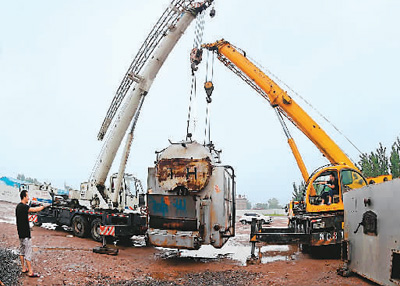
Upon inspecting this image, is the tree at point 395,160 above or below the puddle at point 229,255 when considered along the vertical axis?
above

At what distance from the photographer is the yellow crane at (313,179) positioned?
31.1 ft

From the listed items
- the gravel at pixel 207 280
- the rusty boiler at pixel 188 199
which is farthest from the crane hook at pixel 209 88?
the gravel at pixel 207 280

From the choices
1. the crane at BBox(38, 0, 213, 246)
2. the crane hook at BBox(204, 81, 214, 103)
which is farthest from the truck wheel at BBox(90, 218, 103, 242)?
the crane hook at BBox(204, 81, 214, 103)

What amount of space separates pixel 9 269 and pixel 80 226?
23.3ft

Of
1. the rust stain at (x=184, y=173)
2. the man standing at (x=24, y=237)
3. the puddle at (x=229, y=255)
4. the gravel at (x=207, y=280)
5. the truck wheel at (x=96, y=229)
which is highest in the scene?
the rust stain at (x=184, y=173)

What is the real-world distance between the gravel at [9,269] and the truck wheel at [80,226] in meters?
5.38

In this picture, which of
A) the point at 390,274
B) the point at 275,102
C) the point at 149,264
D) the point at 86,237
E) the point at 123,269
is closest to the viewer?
the point at 390,274

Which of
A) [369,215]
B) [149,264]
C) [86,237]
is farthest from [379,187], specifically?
[86,237]

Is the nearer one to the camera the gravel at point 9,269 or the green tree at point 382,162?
the gravel at point 9,269

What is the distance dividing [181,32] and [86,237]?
8879 millimetres

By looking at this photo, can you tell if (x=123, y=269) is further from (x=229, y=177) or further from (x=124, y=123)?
(x=124, y=123)

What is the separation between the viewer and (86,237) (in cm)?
1348

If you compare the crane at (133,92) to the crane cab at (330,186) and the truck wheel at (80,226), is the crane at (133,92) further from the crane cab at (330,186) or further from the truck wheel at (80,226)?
the crane cab at (330,186)

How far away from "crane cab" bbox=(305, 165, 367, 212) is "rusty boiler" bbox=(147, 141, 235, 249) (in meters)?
2.67
